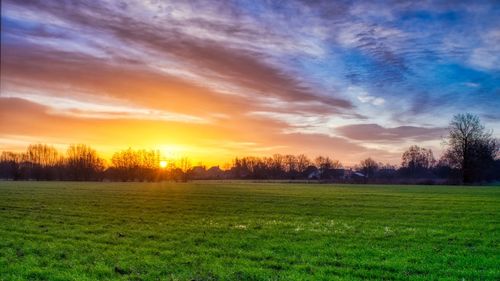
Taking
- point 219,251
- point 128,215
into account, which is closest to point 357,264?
point 219,251

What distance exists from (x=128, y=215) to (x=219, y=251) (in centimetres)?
1523

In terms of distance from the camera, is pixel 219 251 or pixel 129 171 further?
pixel 129 171

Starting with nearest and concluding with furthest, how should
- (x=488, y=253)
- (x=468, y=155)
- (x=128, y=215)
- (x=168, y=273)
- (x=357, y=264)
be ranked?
(x=168, y=273), (x=357, y=264), (x=488, y=253), (x=128, y=215), (x=468, y=155)

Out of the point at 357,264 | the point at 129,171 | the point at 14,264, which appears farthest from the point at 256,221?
the point at 129,171

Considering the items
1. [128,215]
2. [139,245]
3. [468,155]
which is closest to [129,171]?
[468,155]

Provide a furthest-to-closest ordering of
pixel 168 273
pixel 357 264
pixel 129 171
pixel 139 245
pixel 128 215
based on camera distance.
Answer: pixel 129 171, pixel 128 215, pixel 139 245, pixel 357 264, pixel 168 273

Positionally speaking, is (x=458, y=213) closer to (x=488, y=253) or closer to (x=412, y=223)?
(x=412, y=223)

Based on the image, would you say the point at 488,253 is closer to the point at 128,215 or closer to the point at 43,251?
the point at 43,251

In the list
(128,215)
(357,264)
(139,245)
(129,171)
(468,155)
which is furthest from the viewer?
(129,171)

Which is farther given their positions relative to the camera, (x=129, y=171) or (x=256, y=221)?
(x=129, y=171)

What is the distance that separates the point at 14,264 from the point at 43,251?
2.26 m

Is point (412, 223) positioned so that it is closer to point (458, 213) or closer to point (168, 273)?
point (458, 213)

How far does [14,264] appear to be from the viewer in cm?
1328

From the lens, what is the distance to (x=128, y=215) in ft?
94.3
